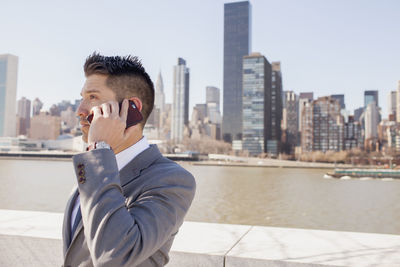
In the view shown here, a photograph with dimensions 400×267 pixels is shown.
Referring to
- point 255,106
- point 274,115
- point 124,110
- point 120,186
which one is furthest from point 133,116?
point 274,115

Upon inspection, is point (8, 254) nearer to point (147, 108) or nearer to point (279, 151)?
point (147, 108)

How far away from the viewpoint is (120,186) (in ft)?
3.42

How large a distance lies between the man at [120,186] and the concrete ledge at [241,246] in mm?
708

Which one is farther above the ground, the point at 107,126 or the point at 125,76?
the point at 125,76

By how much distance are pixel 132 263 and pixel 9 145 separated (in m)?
106

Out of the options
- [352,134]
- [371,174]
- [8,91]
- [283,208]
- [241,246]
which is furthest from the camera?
[8,91]

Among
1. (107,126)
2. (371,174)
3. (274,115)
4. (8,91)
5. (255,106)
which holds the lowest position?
(371,174)

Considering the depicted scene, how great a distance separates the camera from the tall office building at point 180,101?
455 feet

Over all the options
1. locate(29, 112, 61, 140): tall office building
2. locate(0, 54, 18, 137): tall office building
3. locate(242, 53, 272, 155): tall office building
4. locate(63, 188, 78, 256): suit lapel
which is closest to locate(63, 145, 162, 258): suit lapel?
locate(63, 188, 78, 256): suit lapel

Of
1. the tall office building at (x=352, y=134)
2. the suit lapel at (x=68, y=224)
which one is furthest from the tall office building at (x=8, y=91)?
the suit lapel at (x=68, y=224)

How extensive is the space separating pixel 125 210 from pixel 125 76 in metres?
0.55

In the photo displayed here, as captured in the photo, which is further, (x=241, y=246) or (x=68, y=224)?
(x=241, y=246)

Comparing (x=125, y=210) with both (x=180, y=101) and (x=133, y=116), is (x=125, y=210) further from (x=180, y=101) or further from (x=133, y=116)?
(x=180, y=101)

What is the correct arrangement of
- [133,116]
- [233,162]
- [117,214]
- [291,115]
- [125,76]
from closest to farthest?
[117,214] < [133,116] < [125,76] < [233,162] < [291,115]
